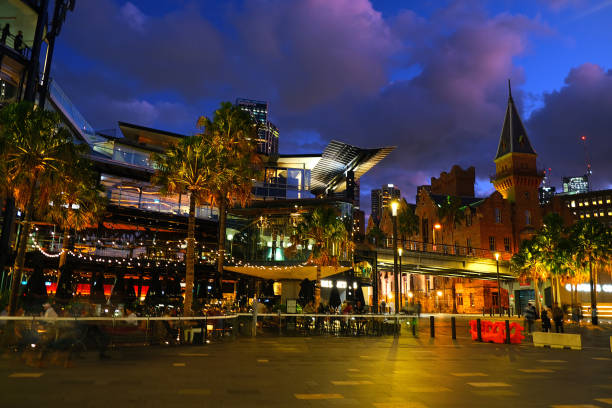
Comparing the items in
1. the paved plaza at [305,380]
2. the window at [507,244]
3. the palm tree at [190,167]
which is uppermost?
the window at [507,244]

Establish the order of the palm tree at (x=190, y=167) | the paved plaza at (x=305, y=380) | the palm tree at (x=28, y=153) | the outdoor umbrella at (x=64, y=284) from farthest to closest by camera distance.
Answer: the outdoor umbrella at (x=64, y=284), the palm tree at (x=190, y=167), the palm tree at (x=28, y=153), the paved plaza at (x=305, y=380)

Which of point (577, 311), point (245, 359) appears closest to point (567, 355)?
point (245, 359)

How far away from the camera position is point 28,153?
1945 cm

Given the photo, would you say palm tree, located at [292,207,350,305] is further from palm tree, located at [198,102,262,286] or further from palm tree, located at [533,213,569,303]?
palm tree, located at [533,213,569,303]

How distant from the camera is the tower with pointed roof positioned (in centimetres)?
7562

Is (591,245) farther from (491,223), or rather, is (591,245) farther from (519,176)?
(519,176)

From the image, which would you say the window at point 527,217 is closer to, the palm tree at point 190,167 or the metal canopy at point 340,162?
the metal canopy at point 340,162

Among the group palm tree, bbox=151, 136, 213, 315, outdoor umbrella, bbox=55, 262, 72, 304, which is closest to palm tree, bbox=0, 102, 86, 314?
palm tree, bbox=151, 136, 213, 315

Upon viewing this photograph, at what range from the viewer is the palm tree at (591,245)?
150ft

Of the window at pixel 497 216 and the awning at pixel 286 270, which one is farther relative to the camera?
the window at pixel 497 216

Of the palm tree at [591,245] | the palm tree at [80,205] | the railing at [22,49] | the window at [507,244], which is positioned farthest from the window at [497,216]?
the railing at [22,49]

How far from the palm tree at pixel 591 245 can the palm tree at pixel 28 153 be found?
45.8 m

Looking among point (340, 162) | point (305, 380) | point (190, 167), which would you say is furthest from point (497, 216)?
point (305, 380)

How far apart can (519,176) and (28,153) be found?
74266mm
